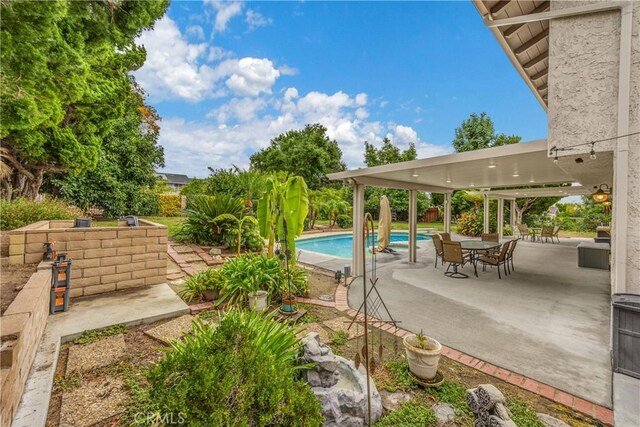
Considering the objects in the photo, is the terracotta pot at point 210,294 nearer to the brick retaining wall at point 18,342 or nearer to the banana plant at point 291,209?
the banana plant at point 291,209

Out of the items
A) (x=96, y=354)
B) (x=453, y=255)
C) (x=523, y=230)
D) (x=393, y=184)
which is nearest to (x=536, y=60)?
(x=393, y=184)

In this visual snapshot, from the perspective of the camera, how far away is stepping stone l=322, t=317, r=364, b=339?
13.9 ft

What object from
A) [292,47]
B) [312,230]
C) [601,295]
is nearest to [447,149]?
[312,230]

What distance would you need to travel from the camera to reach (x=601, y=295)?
6176mm

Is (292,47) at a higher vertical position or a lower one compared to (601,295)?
higher

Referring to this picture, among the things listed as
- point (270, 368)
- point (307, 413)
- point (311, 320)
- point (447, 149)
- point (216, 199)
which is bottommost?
point (311, 320)

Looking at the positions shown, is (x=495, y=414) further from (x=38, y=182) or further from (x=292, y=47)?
(x=38, y=182)

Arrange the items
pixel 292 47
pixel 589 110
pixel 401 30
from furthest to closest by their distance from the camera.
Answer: pixel 292 47 → pixel 401 30 → pixel 589 110

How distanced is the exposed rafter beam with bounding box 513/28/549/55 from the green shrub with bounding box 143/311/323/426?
7624 mm

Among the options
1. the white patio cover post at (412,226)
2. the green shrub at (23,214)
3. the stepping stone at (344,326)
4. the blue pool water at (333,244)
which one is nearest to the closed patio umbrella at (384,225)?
the white patio cover post at (412,226)

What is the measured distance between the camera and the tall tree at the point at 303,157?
90.0 ft

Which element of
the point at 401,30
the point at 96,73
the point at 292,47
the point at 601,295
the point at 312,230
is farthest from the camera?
the point at 312,230

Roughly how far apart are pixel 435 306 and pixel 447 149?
93.6 ft

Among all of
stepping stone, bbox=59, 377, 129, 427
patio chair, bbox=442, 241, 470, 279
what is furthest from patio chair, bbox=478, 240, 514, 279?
stepping stone, bbox=59, 377, 129, 427
